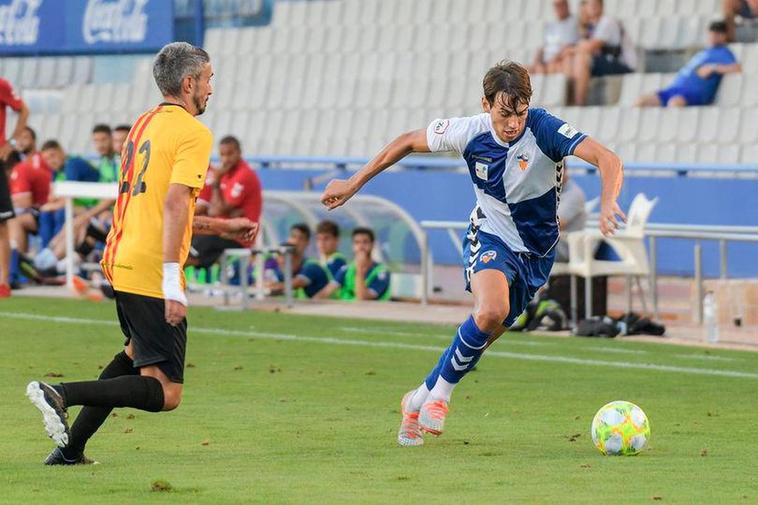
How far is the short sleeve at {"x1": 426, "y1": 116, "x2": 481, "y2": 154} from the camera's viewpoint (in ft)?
27.9

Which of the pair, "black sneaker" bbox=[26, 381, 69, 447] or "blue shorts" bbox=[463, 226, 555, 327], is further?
"blue shorts" bbox=[463, 226, 555, 327]

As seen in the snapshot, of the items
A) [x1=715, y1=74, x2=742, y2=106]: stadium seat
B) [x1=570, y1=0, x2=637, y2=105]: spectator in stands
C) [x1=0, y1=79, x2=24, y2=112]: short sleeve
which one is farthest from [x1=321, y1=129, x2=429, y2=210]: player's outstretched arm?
[x1=570, y1=0, x2=637, y2=105]: spectator in stands

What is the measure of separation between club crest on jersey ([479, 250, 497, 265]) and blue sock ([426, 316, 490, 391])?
0.29 m

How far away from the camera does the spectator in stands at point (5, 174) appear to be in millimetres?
16812

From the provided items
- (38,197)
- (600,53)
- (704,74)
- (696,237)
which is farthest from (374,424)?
(600,53)

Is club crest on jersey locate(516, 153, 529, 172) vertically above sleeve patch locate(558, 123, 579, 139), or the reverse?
sleeve patch locate(558, 123, 579, 139)

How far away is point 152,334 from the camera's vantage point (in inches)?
289

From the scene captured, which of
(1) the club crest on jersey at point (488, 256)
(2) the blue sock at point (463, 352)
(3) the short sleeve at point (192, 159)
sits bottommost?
(2) the blue sock at point (463, 352)

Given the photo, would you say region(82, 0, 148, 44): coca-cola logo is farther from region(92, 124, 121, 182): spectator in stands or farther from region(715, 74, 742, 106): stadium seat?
region(715, 74, 742, 106): stadium seat

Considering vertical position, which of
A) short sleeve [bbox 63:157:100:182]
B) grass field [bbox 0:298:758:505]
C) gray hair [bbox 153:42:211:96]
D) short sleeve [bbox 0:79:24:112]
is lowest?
grass field [bbox 0:298:758:505]

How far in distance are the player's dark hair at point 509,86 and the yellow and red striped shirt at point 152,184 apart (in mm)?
1563

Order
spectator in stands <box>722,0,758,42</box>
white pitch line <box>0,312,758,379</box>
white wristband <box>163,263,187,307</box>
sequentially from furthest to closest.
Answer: spectator in stands <box>722,0,758,42</box>
white pitch line <box>0,312,758,379</box>
white wristband <box>163,263,187,307</box>

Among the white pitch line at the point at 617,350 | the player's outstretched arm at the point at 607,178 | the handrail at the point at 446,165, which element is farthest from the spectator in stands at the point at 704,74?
the player's outstretched arm at the point at 607,178

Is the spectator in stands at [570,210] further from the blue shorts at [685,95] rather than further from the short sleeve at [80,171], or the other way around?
the short sleeve at [80,171]
